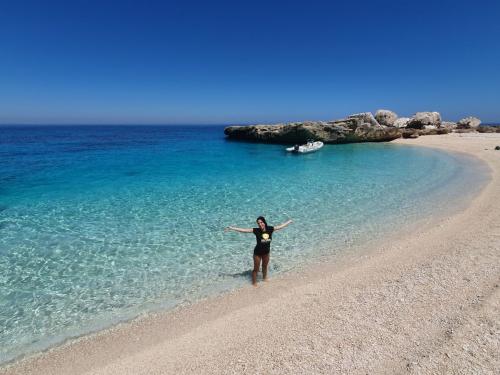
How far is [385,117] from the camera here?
65.9 metres

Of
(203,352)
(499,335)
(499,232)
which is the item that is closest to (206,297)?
(203,352)

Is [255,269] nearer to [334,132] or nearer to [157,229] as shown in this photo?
[157,229]

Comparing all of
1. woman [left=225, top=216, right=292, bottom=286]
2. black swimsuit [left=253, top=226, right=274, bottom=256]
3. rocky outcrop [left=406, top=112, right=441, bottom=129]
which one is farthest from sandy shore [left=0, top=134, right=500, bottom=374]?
rocky outcrop [left=406, top=112, right=441, bottom=129]

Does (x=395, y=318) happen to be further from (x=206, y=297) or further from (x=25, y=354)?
(x=25, y=354)

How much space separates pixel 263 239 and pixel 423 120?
250 ft

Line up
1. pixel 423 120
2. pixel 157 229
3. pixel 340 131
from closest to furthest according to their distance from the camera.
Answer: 1. pixel 157 229
2. pixel 340 131
3. pixel 423 120

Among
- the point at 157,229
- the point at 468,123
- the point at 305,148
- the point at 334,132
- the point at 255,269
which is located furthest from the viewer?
the point at 468,123

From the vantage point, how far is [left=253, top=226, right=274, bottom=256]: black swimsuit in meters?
7.11

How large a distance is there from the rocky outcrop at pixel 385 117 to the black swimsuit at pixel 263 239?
6691cm

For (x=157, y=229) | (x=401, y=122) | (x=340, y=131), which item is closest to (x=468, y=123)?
(x=401, y=122)

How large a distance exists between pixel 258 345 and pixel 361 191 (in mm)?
13776

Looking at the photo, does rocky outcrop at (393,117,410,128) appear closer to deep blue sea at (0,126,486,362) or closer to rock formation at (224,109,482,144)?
rock formation at (224,109,482,144)

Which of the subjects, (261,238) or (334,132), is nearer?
(261,238)

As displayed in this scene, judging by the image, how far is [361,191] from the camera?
1722 centimetres
